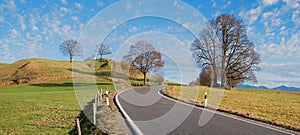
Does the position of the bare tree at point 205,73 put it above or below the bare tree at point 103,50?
below

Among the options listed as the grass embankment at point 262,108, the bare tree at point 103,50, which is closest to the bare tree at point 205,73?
the grass embankment at point 262,108

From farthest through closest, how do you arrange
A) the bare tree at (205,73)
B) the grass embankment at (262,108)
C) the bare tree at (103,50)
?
the bare tree at (205,73), the bare tree at (103,50), the grass embankment at (262,108)

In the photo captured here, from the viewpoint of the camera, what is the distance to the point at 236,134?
20.3ft

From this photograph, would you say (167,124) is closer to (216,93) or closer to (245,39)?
(216,93)

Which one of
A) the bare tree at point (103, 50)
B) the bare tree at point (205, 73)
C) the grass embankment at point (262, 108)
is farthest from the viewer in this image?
the bare tree at point (205, 73)

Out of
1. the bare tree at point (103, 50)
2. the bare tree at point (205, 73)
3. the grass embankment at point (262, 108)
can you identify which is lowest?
the grass embankment at point (262, 108)

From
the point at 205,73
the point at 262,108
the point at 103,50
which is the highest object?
the point at 103,50

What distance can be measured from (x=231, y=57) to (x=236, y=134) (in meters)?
26.5

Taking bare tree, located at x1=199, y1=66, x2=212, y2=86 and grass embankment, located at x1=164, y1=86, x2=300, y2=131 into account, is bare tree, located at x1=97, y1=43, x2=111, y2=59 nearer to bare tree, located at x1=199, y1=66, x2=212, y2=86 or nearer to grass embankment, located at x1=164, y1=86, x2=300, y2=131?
grass embankment, located at x1=164, y1=86, x2=300, y2=131

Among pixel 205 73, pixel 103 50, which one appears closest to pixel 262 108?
pixel 205 73

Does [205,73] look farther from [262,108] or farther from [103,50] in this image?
[103,50]

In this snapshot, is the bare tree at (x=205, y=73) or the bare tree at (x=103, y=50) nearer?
the bare tree at (x=103, y=50)

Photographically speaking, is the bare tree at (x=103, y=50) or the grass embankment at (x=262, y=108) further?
the bare tree at (x=103, y=50)

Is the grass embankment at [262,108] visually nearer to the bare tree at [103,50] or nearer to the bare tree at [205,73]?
the bare tree at [205,73]
